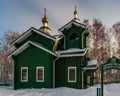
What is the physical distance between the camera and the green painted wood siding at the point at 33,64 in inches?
939

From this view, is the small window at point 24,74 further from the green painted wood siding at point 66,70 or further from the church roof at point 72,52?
the church roof at point 72,52

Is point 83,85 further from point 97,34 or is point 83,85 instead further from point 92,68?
point 97,34

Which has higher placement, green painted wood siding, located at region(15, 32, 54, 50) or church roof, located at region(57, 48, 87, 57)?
green painted wood siding, located at region(15, 32, 54, 50)

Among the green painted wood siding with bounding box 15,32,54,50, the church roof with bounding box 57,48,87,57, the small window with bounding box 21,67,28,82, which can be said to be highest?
the green painted wood siding with bounding box 15,32,54,50

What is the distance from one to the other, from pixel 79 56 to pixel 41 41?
4559 mm

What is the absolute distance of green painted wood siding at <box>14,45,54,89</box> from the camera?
23.9 m

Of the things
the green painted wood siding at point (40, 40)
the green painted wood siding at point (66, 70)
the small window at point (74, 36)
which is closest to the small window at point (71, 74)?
the green painted wood siding at point (66, 70)

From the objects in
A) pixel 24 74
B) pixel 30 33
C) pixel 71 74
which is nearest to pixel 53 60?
pixel 71 74

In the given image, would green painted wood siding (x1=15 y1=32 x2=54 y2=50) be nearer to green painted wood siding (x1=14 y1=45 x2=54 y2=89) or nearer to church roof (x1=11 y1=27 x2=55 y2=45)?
church roof (x1=11 y1=27 x2=55 y2=45)

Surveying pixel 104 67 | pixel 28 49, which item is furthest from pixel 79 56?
pixel 104 67

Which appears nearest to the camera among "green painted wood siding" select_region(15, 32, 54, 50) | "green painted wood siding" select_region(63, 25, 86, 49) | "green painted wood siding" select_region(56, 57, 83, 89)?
"green painted wood siding" select_region(56, 57, 83, 89)

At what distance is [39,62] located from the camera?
79.9ft

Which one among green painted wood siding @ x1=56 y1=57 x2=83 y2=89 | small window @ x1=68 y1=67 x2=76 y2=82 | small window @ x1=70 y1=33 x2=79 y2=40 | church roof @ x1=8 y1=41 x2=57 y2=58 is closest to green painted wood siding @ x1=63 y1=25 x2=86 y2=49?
small window @ x1=70 y1=33 x2=79 y2=40

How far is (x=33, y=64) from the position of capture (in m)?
24.7
